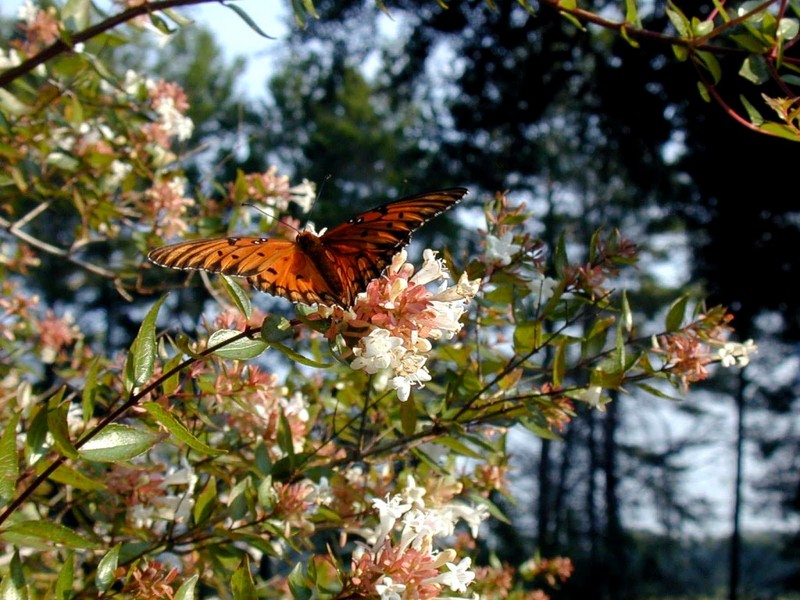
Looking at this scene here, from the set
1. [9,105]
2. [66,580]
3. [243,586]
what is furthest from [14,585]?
[9,105]

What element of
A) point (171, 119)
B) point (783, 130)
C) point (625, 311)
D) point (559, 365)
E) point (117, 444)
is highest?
point (171, 119)

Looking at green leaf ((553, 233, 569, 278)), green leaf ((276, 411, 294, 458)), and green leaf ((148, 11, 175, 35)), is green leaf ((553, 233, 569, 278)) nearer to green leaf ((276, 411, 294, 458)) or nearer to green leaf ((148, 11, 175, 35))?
green leaf ((276, 411, 294, 458))

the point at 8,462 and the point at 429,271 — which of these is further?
the point at 429,271

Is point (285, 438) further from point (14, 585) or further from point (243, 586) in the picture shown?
point (14, 585)

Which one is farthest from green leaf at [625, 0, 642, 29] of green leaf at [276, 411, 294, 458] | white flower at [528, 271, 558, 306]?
green leaf at [276, 411, 294, 458]

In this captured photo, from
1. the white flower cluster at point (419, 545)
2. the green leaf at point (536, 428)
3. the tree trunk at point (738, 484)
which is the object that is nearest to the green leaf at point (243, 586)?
the white flower cluster at point (419, 545)

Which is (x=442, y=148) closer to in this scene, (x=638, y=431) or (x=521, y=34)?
(x=521, y=34)

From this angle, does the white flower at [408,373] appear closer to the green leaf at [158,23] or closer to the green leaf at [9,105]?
the green leaf at [158,23]
